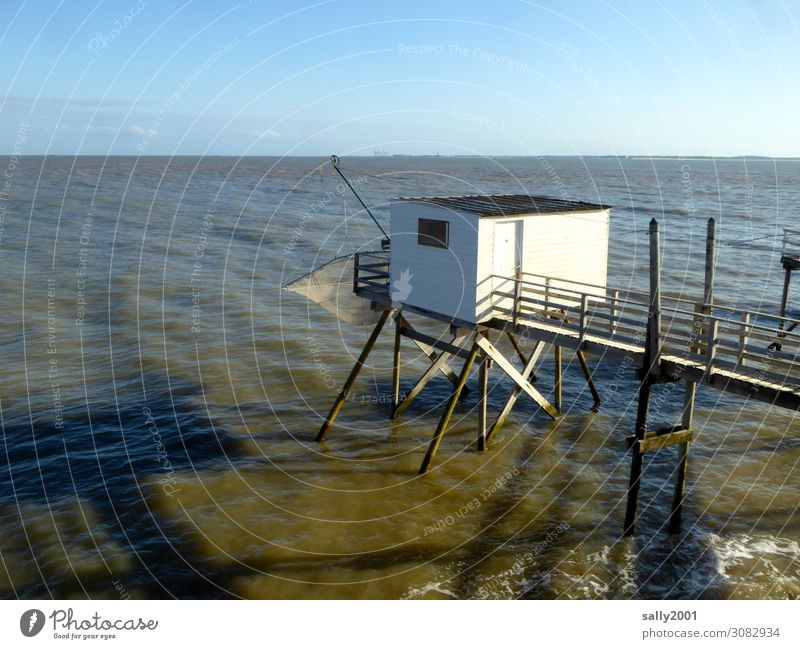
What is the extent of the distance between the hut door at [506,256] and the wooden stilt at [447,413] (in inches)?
59.1

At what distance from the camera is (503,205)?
1973 cm

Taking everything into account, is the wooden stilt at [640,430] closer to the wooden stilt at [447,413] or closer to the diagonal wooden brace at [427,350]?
the wooden stilt at [447,413]

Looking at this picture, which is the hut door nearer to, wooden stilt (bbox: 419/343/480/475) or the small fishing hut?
the small fishing hut

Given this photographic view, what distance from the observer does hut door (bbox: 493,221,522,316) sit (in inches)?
734

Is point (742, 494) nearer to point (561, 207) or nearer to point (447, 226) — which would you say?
point (561, 207)

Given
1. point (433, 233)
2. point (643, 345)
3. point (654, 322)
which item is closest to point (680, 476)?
point (643, 345)

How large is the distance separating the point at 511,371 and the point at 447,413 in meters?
2.19

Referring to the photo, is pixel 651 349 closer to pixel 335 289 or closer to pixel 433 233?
pixel 433 233

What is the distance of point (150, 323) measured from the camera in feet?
114

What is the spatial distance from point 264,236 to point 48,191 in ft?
186

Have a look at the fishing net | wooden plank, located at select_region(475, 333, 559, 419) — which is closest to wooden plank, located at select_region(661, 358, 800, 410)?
wooden plank, located at select_region(475, 333, 559, 419)

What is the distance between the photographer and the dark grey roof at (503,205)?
61.4ft

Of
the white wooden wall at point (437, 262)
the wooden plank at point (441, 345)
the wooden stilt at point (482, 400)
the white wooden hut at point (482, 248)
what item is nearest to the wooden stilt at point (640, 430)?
the white wooden hut at point (482, 248)
